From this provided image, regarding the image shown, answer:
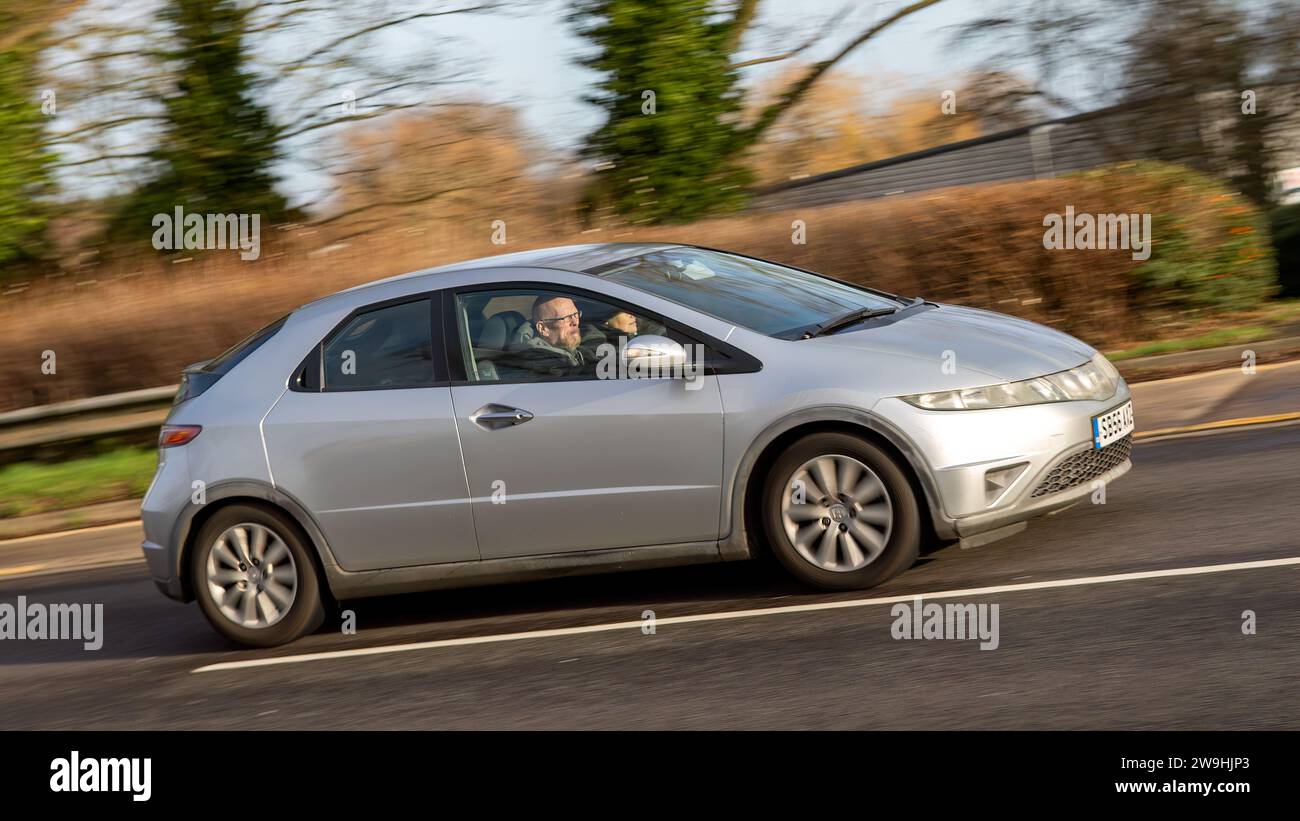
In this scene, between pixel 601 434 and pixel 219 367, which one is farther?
pixel 219 367

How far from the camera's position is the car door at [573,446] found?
6312mm

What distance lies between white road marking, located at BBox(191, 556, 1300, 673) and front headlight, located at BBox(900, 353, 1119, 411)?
77 cm

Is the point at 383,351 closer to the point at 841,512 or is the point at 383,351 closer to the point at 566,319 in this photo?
the point at 566,319

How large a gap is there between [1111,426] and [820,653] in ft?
6.04

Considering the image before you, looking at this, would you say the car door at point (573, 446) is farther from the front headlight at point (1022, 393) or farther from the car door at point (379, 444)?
the front headlight at point (1022, 393)

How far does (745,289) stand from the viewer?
6.99m

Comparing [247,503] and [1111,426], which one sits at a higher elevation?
[1111,426]

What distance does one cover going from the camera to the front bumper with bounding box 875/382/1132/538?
19.7 ft

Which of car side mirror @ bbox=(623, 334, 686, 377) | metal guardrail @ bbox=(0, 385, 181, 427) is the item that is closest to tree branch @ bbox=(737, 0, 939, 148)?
metal guardrail @ bbox=(0, 385, 181, 427)

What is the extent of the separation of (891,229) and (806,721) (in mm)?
9103

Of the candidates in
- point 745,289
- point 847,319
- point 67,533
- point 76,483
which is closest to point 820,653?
point 847,319

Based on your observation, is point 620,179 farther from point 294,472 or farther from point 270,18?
point 294,472

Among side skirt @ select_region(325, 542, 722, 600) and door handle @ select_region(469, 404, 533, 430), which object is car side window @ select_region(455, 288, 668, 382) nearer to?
door handle @ select_region(469, 404, 533, 430)

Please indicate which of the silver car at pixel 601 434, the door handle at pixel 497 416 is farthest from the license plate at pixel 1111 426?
the door handle at pixel 497 416
